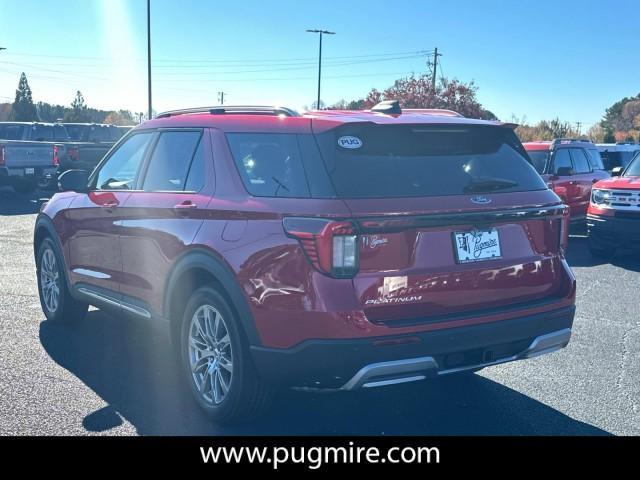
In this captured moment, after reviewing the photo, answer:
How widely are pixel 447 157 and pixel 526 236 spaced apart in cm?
63

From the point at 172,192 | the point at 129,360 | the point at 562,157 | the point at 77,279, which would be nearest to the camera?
the point at 172,192

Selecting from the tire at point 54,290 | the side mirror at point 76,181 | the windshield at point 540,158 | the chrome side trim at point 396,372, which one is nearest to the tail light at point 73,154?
the windshield at point 540,158

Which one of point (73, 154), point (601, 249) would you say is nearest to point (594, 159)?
point (601, 249)

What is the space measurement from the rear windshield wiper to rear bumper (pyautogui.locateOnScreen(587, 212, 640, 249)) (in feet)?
22.7

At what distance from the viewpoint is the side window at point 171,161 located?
4836 mm

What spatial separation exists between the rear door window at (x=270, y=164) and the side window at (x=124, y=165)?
123 cm

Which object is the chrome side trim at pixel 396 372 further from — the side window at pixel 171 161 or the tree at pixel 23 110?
the tree at pixel 23 110

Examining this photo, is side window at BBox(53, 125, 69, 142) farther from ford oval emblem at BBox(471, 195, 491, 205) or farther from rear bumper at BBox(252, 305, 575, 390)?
ford oval emblem at BBox(471, 195, 491, 205)

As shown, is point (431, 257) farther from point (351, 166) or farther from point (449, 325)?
point (351, 166)

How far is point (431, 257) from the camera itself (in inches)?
153

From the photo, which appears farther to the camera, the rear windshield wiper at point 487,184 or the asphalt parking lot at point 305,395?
the asphalt parking lot at point 305,395

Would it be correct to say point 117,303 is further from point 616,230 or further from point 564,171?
point 564,171

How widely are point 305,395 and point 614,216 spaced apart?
24.2ft

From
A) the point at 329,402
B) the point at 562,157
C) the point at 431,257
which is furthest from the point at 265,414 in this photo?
the point at 562,157
